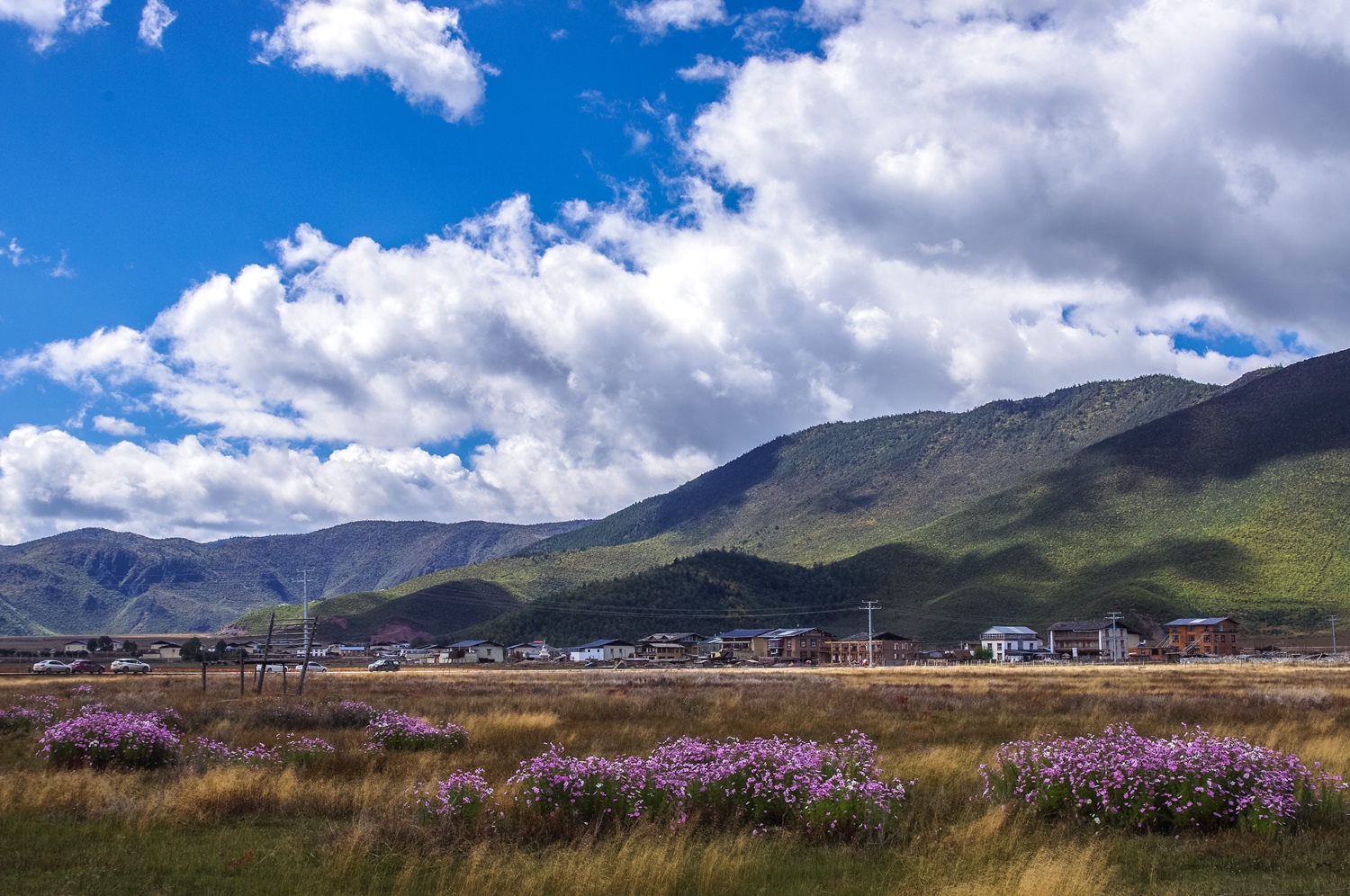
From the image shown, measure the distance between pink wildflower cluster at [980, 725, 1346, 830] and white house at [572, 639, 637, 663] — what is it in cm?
11710

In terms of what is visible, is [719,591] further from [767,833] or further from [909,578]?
[767,833]

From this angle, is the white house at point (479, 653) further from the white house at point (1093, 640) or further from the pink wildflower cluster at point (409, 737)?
the pink wildflower cluster at point (409, 737)

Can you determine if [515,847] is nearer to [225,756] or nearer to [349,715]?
[225,756]

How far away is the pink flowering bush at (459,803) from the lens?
1210 cm

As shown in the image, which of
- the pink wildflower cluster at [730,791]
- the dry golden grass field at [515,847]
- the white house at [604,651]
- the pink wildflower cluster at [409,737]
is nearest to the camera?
the dry golden grass field at [515,847]

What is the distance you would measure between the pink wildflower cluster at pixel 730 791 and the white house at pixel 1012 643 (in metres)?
119

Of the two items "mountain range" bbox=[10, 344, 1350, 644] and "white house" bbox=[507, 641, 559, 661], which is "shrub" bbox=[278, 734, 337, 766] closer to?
"white house" bbox=[507, 641, 559, 661]

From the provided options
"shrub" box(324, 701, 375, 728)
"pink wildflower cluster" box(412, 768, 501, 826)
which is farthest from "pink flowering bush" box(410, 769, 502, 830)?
"shrub" box(324, 701, 375, 728)

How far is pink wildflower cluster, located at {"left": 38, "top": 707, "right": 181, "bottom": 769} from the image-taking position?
17203 mm

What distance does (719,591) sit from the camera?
180375mm

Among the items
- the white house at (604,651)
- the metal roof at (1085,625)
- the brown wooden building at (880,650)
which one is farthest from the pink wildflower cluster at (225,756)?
the metal roof at (1085,625)

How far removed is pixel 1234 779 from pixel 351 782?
12.6 meters

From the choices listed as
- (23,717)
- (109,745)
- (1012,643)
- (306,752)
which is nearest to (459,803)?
(306,752)

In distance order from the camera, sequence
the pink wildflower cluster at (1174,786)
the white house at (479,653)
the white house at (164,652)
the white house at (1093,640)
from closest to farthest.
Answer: the pink wildflower cluster at (1174,786)
the white house at (164,652)
the white house at (1093,640)
the white house at (479,653)
